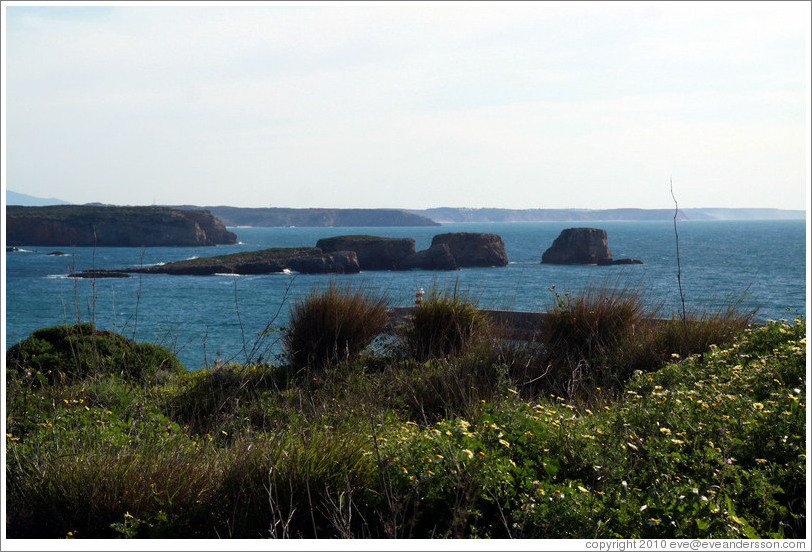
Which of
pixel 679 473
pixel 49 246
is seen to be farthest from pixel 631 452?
pixel 49 246

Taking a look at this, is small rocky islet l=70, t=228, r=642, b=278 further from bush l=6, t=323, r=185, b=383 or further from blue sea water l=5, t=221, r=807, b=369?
bush l=6, t=323, r=185, b=383

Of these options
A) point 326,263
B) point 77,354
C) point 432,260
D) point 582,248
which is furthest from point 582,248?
point 77,354

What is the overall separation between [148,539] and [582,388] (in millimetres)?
3808

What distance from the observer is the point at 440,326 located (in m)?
7.16

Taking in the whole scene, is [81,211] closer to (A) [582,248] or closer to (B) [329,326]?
A: (A) [582,248]

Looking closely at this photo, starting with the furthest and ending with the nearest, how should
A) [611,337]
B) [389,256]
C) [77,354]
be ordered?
[389,256] → [77,354] → [611,337]

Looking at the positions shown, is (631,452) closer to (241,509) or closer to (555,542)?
(555,542)

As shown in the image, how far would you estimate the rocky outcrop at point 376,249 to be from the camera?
→ 73.4 metres

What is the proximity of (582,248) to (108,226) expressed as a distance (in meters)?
70.0

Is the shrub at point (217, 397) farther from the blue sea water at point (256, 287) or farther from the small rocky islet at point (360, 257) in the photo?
the small rocky islet at point (360, 257)

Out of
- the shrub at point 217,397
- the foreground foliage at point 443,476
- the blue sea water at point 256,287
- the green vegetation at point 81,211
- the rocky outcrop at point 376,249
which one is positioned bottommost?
the blue sea water at point 256,287

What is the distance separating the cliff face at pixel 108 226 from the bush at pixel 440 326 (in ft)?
330

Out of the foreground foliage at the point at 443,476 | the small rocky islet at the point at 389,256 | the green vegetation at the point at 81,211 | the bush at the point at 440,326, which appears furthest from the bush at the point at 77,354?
the green vegetation at the point at 81,211

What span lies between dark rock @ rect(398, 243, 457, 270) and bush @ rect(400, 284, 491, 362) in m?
64.9
